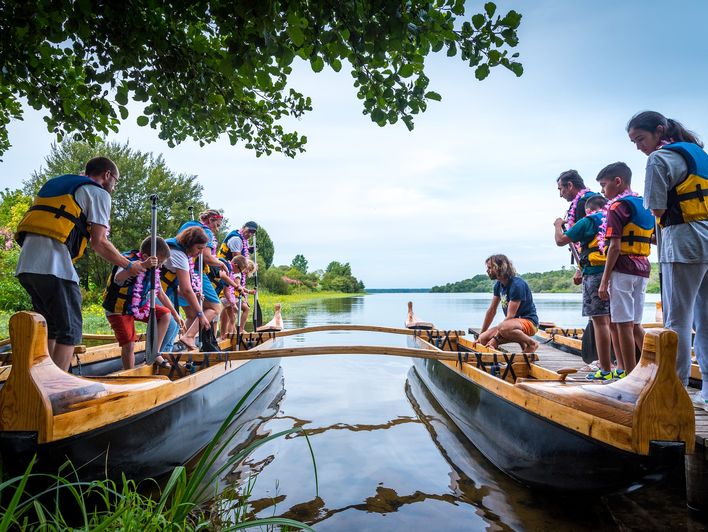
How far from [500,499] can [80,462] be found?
2.50 m

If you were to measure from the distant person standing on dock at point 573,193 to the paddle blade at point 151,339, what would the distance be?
4514mm

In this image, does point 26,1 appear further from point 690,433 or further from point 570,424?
point 690,433

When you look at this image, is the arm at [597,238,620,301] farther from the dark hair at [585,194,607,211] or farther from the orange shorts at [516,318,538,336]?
the orange shorts at [516,318,538,336]

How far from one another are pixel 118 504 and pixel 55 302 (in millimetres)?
1530

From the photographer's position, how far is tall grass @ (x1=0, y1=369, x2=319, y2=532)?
5.31ft

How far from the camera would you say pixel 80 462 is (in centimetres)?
217

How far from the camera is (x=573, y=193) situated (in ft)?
16.2

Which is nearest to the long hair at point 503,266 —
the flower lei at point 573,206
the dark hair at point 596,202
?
the flower lei at point 573,206

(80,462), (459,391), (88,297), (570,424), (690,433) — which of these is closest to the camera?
(690,433)

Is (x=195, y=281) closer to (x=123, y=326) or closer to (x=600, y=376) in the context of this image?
(x=123, y=326)

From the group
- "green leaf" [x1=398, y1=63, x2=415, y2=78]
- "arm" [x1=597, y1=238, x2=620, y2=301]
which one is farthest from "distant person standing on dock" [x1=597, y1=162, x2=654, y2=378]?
"green leaf" [x1=398, y1=63, x2=415, y2=78]

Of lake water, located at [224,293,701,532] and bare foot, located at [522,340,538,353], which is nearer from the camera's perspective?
lake water, located at [224,293,701,532]

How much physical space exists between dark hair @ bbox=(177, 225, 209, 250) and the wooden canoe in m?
2.05

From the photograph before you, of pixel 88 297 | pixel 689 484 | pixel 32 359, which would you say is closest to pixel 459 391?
pixel 689 484
